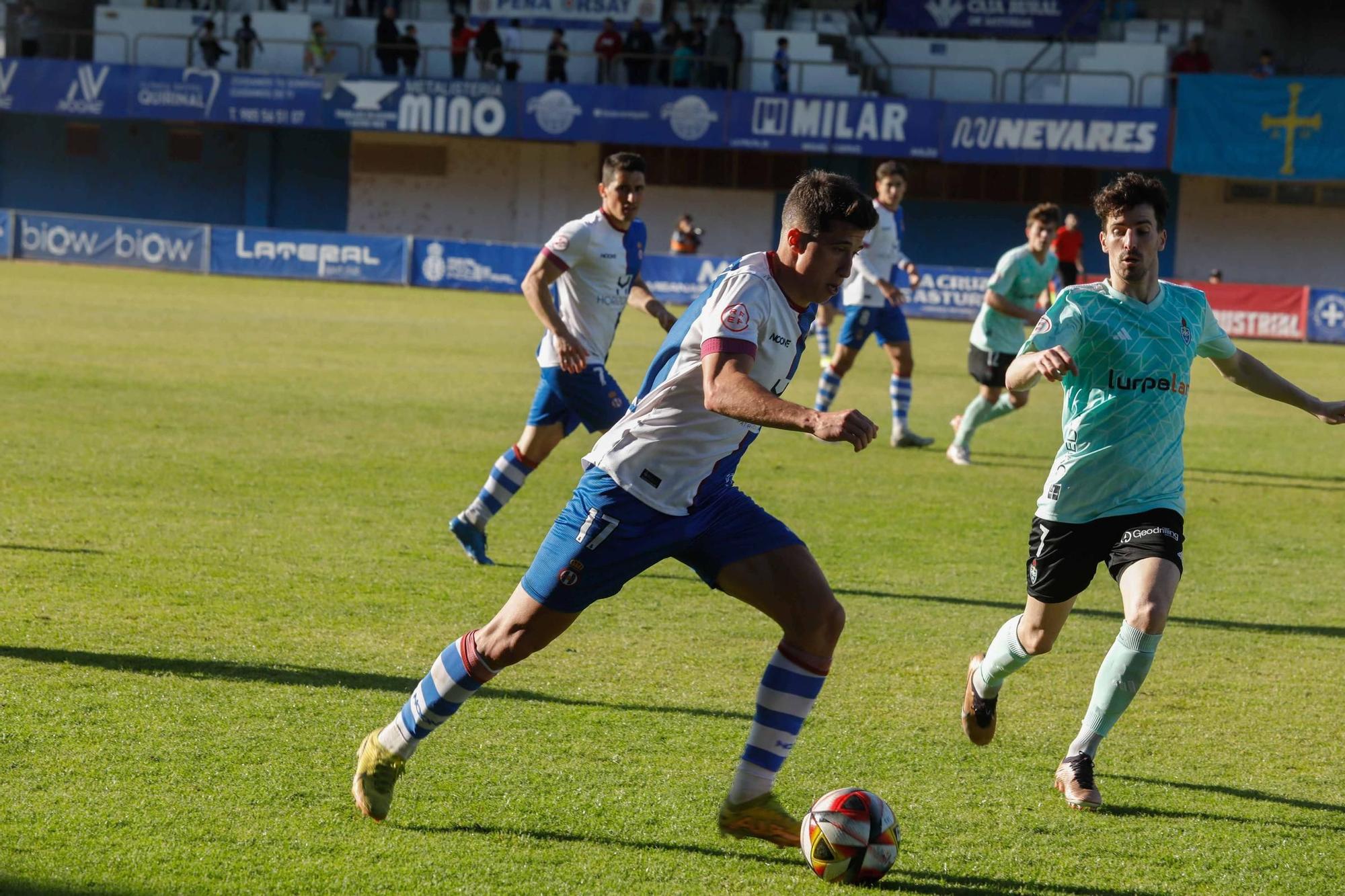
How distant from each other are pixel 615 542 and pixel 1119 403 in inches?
75.7

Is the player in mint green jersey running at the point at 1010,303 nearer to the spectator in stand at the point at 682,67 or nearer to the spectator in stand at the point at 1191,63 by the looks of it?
the spectator in stand at the point at 1191,63

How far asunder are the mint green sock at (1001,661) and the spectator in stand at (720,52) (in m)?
33.4

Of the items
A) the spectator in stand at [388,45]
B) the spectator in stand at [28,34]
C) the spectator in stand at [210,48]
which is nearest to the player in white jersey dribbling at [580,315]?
the spectator in stand at [388,45]

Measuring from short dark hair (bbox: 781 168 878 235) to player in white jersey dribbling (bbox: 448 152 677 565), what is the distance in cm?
378

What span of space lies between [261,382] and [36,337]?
4885 millimetres

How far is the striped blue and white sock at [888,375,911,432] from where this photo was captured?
1401 cm

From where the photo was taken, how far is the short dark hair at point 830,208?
14.2 ft

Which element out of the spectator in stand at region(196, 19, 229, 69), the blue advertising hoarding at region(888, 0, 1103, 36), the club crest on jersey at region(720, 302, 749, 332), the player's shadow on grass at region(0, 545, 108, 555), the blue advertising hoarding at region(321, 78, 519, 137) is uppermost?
the blue advertising hoarding at region(888, 0, 1103, 36)

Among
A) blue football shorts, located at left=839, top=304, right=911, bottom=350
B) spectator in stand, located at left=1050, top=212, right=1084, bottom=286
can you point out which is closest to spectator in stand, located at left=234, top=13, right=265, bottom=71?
spectator in stand, located at left=1050, top=212, right=1084, bottom=286

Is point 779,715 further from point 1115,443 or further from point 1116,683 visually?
point 1115,443

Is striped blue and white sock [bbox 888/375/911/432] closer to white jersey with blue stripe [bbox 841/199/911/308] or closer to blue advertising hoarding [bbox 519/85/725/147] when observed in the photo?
white jersey with blue stripe [bbox 841/199/911/308]

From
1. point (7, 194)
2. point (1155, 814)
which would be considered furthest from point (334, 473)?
point (7, 194)

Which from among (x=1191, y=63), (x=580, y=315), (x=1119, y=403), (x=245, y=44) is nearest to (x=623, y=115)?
(x=245, y=44)

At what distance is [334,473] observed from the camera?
11.2 meters
